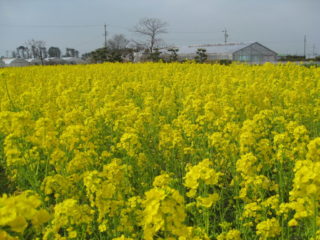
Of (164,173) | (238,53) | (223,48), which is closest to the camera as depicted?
(164,173)

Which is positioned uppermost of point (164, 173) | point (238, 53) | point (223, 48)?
point (223, 48)

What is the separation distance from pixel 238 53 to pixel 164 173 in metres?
34.1

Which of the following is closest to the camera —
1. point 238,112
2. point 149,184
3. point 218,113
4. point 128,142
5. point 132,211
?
point 132,211

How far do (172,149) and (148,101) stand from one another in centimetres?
157

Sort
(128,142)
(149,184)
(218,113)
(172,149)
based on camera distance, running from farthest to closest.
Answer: (218,113), (172,149), (149,184), (128,142)

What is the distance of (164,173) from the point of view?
3463 millimetres

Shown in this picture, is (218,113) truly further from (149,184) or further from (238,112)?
(149,184)

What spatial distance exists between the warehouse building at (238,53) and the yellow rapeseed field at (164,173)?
95.8 feet

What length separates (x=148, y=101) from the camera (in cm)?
563

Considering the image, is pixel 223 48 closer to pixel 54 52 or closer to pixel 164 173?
pixel 164 173

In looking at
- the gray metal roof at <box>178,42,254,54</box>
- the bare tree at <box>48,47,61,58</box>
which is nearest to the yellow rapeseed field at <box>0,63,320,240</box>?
the gray metal roof at <box>178,42,254,54</box>

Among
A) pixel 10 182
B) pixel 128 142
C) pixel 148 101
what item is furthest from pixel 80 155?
pixel 148 101

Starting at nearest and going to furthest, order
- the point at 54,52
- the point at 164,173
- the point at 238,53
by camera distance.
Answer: the point at 164,173 < the point at 238,53 < the point at 54,52

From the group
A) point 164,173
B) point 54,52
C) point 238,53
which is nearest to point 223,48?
point 238,53
